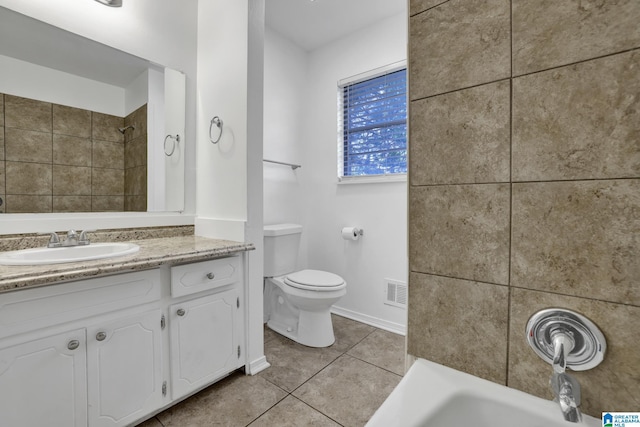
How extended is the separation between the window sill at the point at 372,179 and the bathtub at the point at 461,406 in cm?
173

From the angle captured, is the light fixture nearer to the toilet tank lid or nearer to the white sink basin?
the white sink basin

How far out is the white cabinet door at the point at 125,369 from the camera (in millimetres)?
1116

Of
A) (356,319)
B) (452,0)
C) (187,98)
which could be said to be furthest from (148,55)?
(356,319)

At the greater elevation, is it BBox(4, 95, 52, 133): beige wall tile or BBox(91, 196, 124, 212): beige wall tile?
BBox(4, 95, 52, 133): beige wall tile

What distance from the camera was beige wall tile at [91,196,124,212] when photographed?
1579 mm

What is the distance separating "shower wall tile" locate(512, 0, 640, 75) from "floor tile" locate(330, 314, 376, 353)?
1.95 m

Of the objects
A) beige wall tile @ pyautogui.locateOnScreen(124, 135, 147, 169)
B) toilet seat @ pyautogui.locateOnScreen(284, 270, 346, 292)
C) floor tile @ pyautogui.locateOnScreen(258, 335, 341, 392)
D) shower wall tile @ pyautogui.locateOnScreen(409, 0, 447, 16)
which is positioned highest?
shower wall tile @ pyautogui.locateOnScreen(409, 0, 447, 16)

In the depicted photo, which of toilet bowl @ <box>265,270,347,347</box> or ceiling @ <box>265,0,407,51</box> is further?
ceiling @ <box>265,0,407,51</box>

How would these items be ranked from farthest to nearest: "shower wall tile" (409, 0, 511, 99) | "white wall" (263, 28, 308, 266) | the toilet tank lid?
Answer: "white wall" (263, 28, 308, 266) < the toilet tank lid < "shower wall tile" (409, 0, 511, 99)

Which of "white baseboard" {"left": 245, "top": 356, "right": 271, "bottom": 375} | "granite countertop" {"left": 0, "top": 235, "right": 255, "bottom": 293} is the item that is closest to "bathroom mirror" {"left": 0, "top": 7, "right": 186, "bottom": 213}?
"granite countertop" {"left": 0, "top": 235, "right": 255, "bottom": 293}

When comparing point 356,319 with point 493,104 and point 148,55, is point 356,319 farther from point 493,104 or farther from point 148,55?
point 148,55

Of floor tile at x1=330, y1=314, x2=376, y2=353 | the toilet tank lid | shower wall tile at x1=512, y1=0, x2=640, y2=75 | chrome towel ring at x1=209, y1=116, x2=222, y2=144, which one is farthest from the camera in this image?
the toilet tank lid

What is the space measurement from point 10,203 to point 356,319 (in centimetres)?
241

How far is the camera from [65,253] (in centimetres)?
130
